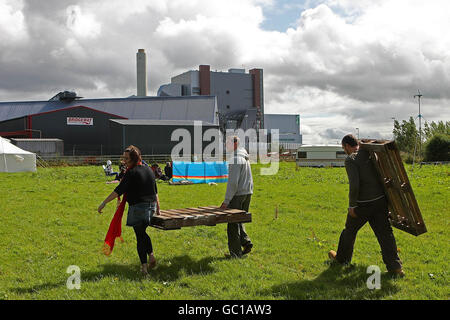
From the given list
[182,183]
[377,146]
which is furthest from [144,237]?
[182,183]

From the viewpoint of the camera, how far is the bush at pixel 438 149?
50.7 m

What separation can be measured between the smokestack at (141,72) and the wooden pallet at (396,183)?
67891mm

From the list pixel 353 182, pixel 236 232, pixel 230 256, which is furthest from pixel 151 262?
pixel 353 182

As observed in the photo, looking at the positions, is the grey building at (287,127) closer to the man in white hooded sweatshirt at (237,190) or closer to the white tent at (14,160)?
the white tent at (14,160)

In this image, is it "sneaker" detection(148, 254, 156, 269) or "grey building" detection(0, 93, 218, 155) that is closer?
"sneaker" detection(148, 254, 156, 269)

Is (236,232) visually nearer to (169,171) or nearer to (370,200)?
(370,200)

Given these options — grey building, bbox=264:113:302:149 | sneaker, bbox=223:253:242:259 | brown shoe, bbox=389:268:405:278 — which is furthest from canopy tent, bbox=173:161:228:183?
grey building, bbox=264:113:302:149

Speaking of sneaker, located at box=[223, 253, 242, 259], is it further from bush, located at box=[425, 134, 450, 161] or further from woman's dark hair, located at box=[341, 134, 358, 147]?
bush, located at box=[425, 134, 450, 161]

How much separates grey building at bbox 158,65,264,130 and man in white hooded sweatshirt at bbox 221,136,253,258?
220 feet

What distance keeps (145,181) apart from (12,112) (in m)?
67.9

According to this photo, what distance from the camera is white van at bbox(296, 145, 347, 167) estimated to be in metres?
43.5

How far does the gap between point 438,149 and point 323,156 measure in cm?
1685
